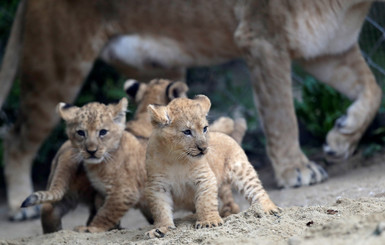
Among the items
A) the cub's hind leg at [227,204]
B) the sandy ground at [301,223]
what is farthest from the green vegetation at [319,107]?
the cub's hind leg at [227,204]

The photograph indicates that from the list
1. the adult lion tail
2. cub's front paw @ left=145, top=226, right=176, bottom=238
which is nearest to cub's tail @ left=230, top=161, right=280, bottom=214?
cub's front paw @ left=145, top=226, right=176, bottom=238

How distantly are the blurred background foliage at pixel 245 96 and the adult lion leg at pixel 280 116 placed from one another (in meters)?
0.89

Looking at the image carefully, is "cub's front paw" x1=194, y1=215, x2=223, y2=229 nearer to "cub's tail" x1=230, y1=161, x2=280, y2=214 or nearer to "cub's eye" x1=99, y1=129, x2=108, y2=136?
"cub's tail" x1=230, y1=161, x2=280, y2=214

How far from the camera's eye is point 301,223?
10.8ft

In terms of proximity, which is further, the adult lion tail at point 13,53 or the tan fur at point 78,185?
the adult lion tail at point 13,53

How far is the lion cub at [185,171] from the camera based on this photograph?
345 cm

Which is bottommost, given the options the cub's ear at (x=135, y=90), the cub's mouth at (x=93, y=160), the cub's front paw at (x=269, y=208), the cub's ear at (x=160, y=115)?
the cub's front paw at (x=269, y=208)

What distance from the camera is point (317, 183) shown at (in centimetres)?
538

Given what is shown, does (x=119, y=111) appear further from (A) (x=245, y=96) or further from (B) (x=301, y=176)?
(A) (x=245, y=96)

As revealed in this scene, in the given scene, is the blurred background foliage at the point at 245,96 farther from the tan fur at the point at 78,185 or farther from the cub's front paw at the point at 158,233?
the cub's front paw at the point at 158,233

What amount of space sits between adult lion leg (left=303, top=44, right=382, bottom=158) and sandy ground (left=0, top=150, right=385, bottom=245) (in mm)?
281

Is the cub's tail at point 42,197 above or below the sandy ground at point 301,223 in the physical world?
above

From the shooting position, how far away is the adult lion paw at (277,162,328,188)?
210 inches

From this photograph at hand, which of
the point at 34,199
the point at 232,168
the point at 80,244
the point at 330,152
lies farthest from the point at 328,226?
the point at 330,152
